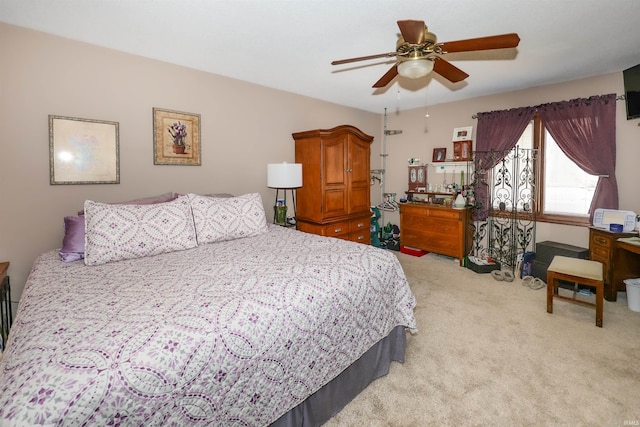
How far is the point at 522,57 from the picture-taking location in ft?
9.71

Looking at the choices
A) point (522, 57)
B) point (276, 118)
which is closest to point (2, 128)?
point (276, 118)

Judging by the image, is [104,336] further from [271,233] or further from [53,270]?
[271,233]

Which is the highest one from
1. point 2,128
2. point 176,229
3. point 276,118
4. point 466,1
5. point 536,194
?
point 466,1

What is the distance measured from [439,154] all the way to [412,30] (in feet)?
11.2

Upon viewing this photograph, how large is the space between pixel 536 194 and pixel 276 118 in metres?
3.61

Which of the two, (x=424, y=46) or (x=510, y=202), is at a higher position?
(x=424, y=46)

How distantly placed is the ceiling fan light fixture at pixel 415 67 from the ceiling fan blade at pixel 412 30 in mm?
169

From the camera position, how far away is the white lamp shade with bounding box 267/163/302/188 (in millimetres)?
3467

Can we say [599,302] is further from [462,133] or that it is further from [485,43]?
[462,133]

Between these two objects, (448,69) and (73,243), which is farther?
(448,69)

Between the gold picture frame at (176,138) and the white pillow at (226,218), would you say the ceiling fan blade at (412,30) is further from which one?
the gold picture frame at (176,138)

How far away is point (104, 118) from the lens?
2682 mm

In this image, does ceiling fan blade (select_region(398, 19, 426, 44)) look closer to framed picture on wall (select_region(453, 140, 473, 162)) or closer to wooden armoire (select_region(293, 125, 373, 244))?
wooden armoire (select_region(293, 125, 373, 244))

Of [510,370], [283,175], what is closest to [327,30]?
[283,175]
